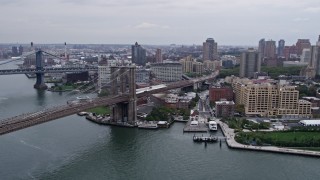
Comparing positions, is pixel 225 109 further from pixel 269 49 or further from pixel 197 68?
pixel 269 49

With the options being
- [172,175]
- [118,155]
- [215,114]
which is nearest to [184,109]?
[215,114]

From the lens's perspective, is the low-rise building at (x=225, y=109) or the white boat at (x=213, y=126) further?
the low-rise building at (x=225, y=109)

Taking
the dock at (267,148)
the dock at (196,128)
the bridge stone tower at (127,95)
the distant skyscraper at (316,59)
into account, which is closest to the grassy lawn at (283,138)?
the dock at (267,148)

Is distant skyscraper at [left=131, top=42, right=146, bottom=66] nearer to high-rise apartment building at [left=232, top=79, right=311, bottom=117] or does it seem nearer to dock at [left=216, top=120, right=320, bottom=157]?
high-rise apartment building at [left=232, top=79, right=311, bottom=117]

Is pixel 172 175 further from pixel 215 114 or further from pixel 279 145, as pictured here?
pixel 215 114

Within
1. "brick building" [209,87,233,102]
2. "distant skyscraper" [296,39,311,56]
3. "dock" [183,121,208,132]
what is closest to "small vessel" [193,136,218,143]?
"dock" [183,121,208,132]

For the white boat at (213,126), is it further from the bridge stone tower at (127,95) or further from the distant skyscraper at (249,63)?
the distant skyscraper at (249,63)
